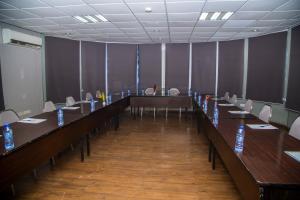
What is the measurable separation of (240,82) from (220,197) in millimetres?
6005

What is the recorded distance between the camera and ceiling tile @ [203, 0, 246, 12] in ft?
11.9

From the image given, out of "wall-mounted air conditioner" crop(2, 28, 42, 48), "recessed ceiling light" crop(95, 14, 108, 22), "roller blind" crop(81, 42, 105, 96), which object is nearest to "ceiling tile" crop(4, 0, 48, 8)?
"recessed ceiling light" crop(95, 14, 108, 22)

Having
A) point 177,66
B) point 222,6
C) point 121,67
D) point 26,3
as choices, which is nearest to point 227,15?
point 222,6

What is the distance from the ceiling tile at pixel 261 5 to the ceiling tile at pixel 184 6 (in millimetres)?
775

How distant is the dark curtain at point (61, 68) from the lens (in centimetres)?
694

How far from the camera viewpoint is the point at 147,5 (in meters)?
3.78

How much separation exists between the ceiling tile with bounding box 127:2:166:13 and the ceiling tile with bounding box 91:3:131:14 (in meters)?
0.13

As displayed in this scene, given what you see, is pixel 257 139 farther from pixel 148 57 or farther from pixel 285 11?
pixel 148 57

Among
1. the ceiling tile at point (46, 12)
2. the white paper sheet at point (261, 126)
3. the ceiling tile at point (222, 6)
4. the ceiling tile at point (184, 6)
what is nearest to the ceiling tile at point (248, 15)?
the ceiling tile at point (222, 6)

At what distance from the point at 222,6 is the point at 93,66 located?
5.74 m

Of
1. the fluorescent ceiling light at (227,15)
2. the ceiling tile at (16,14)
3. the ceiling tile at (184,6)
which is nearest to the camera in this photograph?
the ceiling tile at (184,6)

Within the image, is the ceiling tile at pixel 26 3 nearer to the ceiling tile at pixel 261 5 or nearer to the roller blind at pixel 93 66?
the ceiling tile at pixel 261 5

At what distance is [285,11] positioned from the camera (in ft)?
13.5

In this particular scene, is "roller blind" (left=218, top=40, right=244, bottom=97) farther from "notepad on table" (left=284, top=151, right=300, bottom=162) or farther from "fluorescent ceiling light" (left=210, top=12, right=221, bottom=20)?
"notepad on table" (left=284, top=151, right=300, bottom=162)
